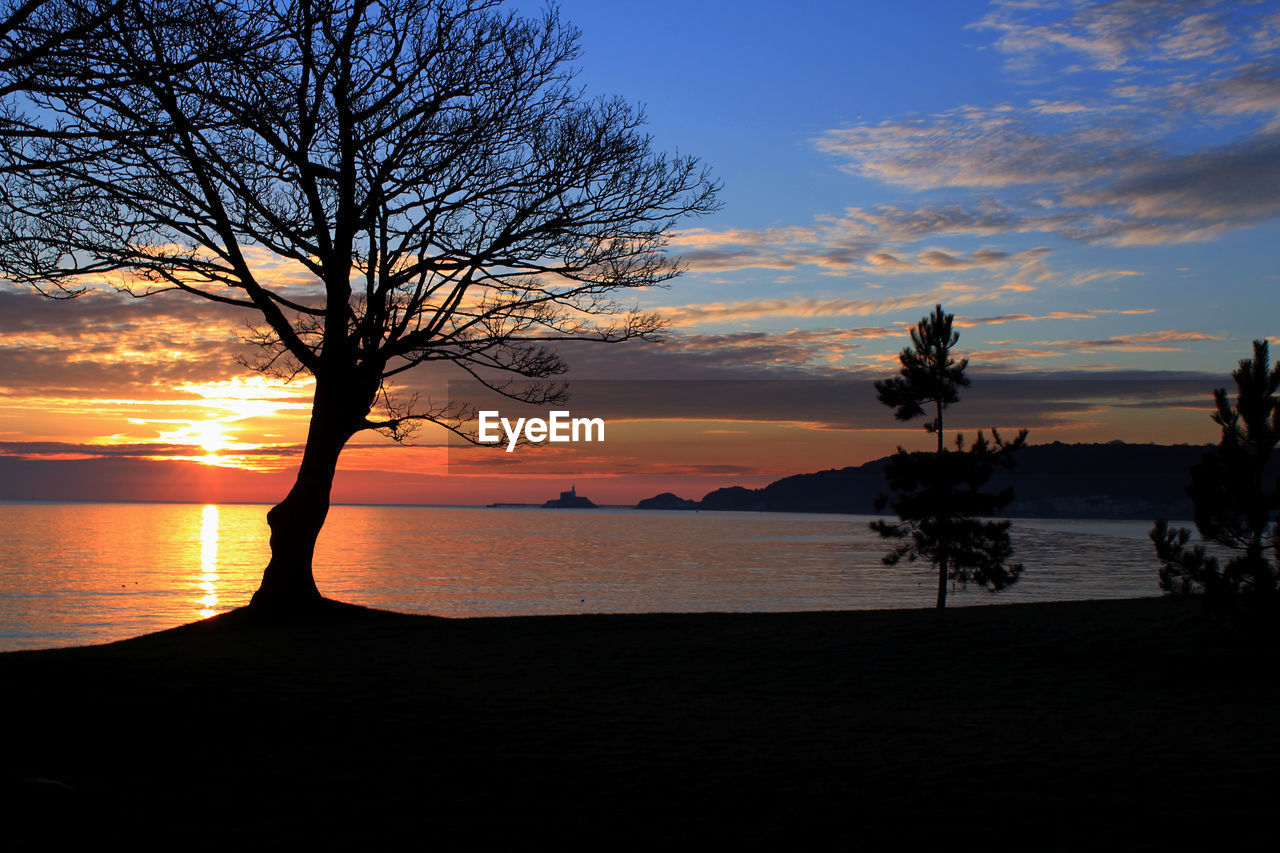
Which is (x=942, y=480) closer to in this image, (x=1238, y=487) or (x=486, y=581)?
(x=1238, y=487)

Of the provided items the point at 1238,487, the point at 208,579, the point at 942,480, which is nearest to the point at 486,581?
the point at 208,579

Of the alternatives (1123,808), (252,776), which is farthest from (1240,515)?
(252,776)

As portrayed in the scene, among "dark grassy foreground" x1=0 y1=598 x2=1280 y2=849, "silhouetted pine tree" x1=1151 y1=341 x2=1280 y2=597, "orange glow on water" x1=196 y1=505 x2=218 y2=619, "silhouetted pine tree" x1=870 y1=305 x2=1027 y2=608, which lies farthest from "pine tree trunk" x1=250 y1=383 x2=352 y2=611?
"silhouetted pine tree" x1=870 y1=305 x2=1027 y2=608

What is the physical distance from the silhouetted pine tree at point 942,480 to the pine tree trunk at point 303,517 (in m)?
20.7

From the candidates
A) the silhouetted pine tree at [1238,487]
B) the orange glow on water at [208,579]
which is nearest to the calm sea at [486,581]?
the orange glow on water at [208,579]

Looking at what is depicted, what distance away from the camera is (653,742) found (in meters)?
8.36

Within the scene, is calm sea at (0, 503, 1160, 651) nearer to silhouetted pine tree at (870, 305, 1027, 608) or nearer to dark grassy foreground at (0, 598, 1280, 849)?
silhouetted pine tree at (870, 305, 1027, 608)

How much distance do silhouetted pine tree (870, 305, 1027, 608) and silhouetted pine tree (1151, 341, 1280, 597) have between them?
19.1m

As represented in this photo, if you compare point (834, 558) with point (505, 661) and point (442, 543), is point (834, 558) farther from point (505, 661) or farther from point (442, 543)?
point (505, 661)

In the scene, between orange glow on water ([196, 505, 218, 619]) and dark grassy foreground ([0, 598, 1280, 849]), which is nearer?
dark grassy foreground ([0, 598, 1280, 849])

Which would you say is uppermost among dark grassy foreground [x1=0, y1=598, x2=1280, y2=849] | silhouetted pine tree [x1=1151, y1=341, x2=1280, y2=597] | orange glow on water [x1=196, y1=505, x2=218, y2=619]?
silhouetted pine tree [x1=1151, y1=341, x2=1280, y2=597]

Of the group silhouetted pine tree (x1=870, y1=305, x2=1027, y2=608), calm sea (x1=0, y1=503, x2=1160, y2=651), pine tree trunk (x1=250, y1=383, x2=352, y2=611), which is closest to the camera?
pine tree trunk (x1=250, y1=383, x2=352, y2=611)

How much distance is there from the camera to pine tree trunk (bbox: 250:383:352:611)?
1878 centimetres

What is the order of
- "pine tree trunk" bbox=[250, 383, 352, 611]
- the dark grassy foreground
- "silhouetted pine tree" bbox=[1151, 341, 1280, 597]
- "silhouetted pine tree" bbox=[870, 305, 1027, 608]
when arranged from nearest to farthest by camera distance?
1. the dark grassy foreground
2. "silhouetted pine tree" bbox=[1151, 341, 1280, 597]
3. "pine tree trunk" bbox=[250, 383, 352, 611]
4. "silhouetted pine tree" bbox=[870, 305, 1027, 608]
